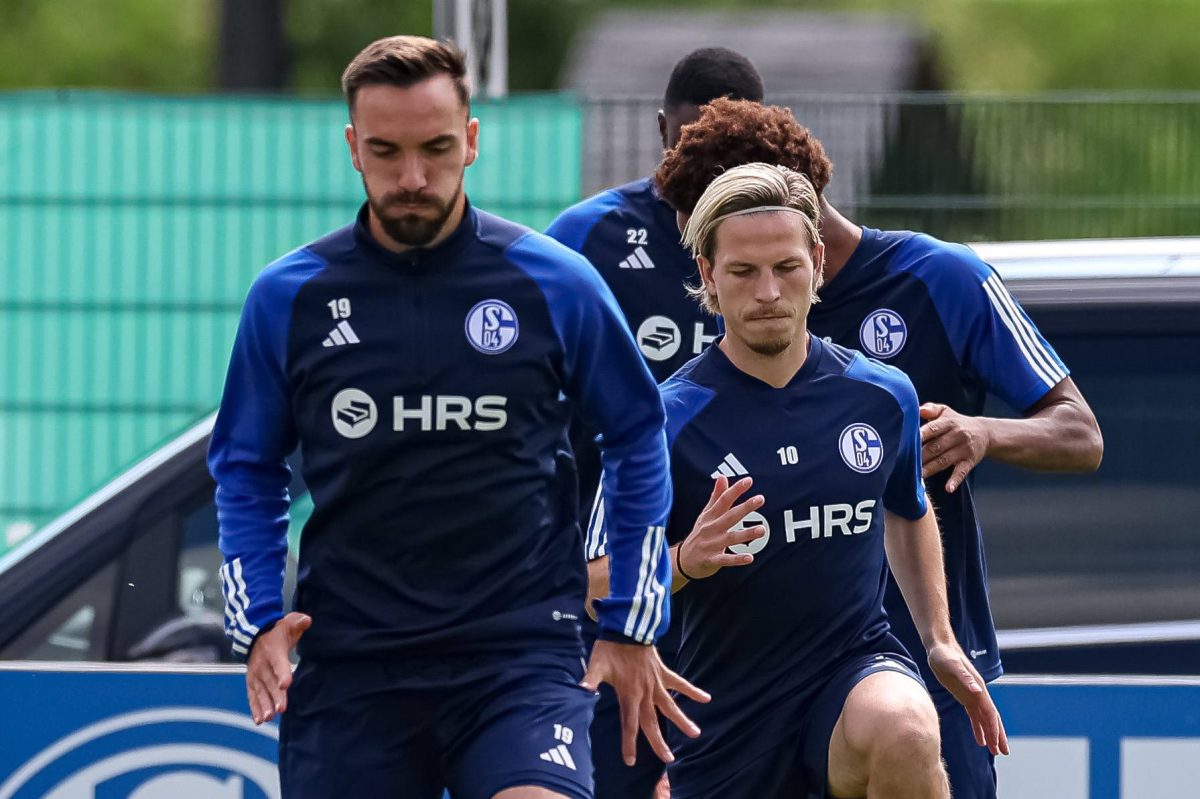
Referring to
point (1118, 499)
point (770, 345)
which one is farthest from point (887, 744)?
point (1118, 499)

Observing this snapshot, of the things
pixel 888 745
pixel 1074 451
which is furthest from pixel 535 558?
pixel 1074 451

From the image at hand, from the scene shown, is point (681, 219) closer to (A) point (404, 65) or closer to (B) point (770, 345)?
(B) point (770, 345)

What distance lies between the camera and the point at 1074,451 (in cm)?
385

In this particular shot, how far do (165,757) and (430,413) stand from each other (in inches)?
56.0

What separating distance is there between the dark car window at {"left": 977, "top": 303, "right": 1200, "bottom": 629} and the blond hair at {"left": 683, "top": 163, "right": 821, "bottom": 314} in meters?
0.94

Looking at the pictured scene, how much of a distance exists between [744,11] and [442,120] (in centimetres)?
2707

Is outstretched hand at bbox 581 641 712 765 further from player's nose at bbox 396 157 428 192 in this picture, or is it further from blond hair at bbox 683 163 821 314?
player's nose at bbox 396 157 428 192

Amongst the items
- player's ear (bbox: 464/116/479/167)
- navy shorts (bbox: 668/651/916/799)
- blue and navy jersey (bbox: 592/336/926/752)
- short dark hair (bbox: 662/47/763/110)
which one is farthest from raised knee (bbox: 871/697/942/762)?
short dark hair (bbox: 662/47/763/110)

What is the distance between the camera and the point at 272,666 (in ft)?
10.9

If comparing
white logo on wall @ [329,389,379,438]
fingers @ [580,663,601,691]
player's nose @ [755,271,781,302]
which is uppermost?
player's nose @ [755,271,781,302]

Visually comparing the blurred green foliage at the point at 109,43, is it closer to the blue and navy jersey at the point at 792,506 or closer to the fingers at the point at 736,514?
the blue and navy jersey at the point at 792,506

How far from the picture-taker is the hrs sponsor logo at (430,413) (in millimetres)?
3340

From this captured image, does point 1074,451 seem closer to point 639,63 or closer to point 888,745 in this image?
point 888,745

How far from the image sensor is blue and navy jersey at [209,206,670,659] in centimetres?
335
